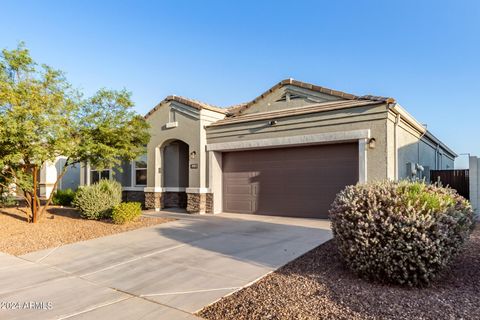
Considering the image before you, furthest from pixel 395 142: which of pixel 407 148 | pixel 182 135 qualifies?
pixel 182 135

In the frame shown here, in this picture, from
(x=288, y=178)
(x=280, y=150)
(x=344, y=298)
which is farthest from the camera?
(x=280, y=150)

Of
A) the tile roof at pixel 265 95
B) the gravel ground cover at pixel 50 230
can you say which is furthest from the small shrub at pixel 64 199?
the tile roof at pixel 265 95

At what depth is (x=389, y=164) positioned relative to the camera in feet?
31.6

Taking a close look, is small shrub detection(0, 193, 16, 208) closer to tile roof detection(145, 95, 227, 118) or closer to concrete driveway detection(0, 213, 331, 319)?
tile roof detection(145, 95, 227, 118)

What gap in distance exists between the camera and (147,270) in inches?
230

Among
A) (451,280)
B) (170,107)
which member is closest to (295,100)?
(170,107)

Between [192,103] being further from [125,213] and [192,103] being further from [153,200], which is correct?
[125,213]

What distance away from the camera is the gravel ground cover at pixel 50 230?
319 inches

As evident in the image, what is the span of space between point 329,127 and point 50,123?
→ 8.45m

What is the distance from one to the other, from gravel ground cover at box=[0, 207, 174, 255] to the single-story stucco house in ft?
7.27

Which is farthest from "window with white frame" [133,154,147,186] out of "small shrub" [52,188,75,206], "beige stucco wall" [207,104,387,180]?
"beige stucco wall" [207,104,387,180]

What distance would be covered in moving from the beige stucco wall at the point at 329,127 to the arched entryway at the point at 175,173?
7.96 ft

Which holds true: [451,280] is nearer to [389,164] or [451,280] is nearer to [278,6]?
[389,164]

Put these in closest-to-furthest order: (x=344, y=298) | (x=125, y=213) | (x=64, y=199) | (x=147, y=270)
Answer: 1. (x=344, y=298)
2. (x=147, y=270)
3. (x=125, y=213)
4. (x=64, y=199)
